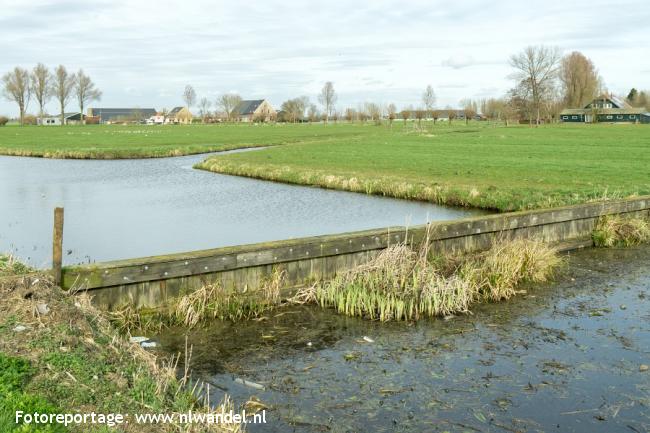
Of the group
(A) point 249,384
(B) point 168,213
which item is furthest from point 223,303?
(B) point 168,213

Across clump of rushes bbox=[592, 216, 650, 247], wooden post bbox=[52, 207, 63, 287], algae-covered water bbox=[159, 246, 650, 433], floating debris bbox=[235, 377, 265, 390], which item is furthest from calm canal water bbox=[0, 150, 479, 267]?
floating debris bbox=[235, 377, 265, 390]

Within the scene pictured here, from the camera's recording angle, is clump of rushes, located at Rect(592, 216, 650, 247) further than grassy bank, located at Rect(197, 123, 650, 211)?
No

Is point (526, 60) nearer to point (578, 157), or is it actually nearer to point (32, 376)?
point (578, 157)

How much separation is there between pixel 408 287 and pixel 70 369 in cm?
656

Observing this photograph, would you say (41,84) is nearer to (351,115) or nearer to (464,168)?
(351,115)

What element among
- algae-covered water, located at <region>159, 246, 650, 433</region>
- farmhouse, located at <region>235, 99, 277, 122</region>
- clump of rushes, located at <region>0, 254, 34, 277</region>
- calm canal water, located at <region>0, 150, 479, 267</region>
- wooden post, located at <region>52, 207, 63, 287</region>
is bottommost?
algae-covered water, located at <region>159, 246, 650, 433</region>

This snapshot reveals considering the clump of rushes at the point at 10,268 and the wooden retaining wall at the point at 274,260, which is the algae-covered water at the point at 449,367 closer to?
the wooden retaining wall at the point at 274,260

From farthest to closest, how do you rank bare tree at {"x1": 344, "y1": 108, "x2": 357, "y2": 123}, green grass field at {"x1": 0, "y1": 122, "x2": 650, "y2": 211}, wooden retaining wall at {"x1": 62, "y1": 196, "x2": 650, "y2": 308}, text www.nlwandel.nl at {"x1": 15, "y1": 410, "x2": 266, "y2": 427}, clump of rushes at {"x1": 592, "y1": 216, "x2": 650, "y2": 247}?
1. bare tree at {"x1": 344, "y1": 108, "x2": 357, "y2": 123}
2. green grass field at {"x1": 0, "y1": 122, "x2": 650, "y2": 211}
3. clump of rushes at {"x1": 592, "y1": 216, "x2": 650, "y2": 247}
4. wooden retaining wall at {"x1": 62, "y1": 196, "x2": 650, "y2": 308}
5. text www.nlwandel.nl at {"x1": 15, "y1": 410, "x2": 266, "y2": 427}

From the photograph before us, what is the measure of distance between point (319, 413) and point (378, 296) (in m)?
4.22

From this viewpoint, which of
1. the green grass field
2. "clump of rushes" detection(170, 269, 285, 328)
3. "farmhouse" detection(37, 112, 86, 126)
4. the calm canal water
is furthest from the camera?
"farmhouse" detection(37, 112, 86, 126)

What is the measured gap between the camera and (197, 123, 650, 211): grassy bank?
83.1 feet

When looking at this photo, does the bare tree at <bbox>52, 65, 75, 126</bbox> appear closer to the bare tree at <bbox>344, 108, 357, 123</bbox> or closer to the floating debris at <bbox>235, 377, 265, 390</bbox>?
the bare tree at <bbox>344, 108, 357, 123</bbox>

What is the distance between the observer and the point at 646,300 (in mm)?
12664

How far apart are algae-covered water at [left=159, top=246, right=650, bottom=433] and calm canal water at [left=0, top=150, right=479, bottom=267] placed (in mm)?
5922
